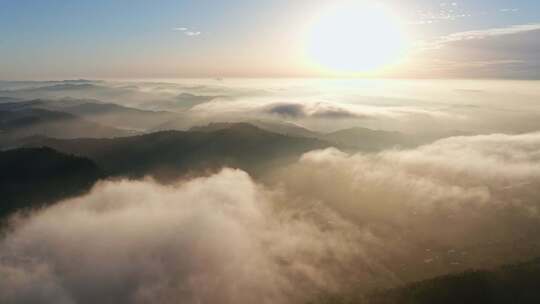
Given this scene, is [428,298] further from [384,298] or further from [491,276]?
[491,276]

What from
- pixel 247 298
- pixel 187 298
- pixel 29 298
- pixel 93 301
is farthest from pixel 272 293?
pixel 29 298

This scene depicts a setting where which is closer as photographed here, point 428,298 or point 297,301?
point 428,298

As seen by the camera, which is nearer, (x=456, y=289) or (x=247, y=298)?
(x=456, y=289)

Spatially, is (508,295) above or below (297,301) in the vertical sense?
above

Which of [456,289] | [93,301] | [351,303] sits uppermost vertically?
[456,289]

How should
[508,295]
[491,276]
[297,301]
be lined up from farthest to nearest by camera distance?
[297,301] < [491,276] < [508,295]

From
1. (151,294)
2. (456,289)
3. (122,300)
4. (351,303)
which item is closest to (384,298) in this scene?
(351,303)

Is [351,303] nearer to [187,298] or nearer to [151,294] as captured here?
[187,298]

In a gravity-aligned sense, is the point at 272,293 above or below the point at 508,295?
below

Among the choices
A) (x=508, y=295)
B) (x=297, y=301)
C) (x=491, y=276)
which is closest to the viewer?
(x=508, y=295)
